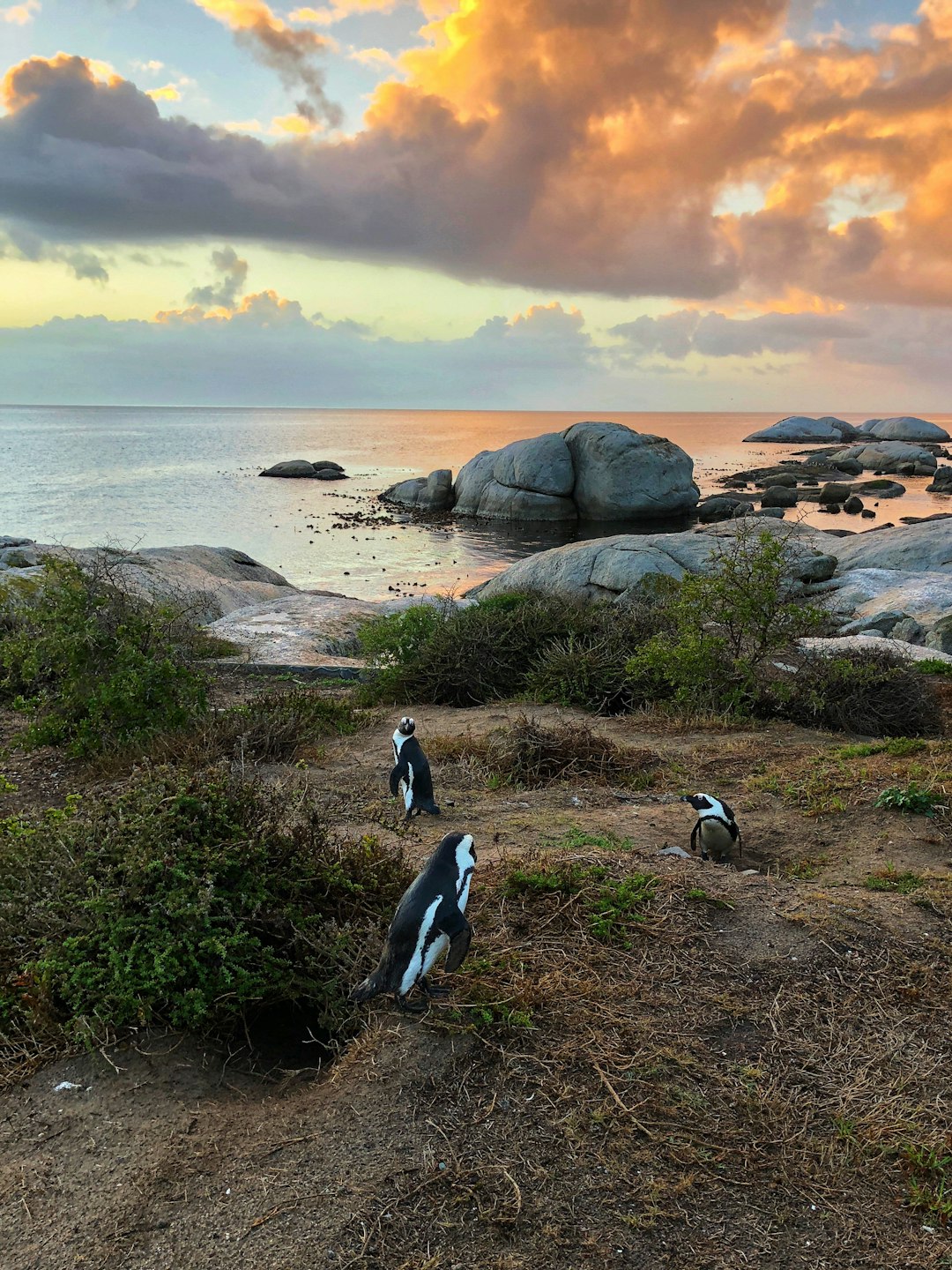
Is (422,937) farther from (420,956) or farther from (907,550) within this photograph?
(907,550)

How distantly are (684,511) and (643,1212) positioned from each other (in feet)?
131

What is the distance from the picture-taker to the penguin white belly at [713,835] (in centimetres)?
601

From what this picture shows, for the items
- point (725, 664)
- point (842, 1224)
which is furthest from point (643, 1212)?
point (725, 664)

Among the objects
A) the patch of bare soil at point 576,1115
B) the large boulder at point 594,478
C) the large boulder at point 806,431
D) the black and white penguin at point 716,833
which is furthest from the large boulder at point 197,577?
the large boulder at point 806,431

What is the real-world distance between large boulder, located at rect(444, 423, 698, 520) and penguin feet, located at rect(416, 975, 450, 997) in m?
36.2

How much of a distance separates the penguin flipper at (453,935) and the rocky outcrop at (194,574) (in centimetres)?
1195

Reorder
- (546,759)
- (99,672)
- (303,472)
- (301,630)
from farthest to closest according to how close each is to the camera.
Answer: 1. (303,472)
2. (301,630)
3. (99,672)
4. (546,759)

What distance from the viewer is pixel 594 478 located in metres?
39.3

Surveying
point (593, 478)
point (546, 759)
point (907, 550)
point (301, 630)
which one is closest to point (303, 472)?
point (593, 478)

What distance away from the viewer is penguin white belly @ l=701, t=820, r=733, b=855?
19.7 ft

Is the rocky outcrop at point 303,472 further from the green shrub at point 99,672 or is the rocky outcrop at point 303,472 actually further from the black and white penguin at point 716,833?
the black and white penguin at point 716,833

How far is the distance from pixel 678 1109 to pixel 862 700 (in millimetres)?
7002

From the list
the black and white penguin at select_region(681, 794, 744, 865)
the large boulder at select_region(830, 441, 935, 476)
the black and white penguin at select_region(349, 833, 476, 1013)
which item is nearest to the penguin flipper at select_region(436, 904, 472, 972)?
the black and white penguin at select_region(349, 833, 476, 1013)

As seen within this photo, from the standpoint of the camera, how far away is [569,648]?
1095 cm
